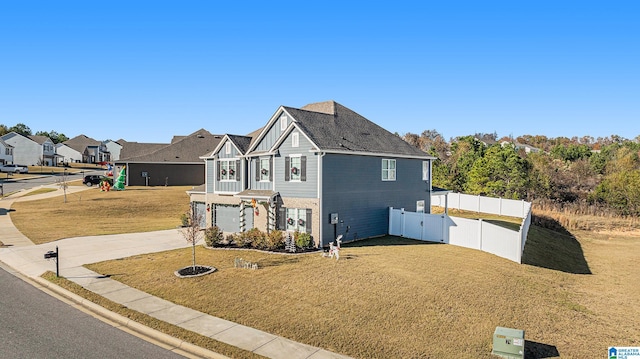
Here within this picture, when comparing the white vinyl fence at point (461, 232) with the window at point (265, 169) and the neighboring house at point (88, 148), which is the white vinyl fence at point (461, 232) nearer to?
the window at point (265, 169)

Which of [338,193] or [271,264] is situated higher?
[338,193]

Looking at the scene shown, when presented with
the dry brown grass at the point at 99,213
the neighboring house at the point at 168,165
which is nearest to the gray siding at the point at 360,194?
the dry brown grass at the point at 99,213

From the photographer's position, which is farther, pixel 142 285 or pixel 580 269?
pixel 580 269

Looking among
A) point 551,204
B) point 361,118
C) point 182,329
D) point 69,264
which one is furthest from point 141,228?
point 551,204

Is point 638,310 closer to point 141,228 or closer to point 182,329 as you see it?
point 182,329

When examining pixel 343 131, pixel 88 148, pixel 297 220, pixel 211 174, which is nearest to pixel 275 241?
pixel 297 220

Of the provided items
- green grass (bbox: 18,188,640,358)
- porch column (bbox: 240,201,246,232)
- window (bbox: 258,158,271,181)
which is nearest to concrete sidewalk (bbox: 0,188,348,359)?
green grass (bbox: 18,188,640,358)
